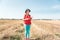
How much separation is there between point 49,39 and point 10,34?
2205 millimetres

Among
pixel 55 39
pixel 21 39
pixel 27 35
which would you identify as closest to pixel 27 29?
pixel 27 35

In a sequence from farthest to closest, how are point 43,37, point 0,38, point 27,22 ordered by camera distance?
1. point 43,37
2. point 0,38
3. point 27,22

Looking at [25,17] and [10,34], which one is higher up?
[25,17]

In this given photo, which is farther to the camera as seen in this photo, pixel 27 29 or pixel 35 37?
pixel 35 37

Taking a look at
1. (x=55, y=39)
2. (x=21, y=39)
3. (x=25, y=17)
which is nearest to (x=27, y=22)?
(x=25, y=17)

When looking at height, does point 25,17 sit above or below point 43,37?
above

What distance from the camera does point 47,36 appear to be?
1562 centimetres

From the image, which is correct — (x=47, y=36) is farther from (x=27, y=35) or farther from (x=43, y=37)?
(x=27, y=35)

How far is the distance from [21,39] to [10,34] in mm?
863

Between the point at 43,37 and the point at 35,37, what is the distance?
500 millimetres

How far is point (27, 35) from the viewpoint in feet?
42.6

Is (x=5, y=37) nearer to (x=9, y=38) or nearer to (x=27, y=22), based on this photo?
(x=9, y=38)

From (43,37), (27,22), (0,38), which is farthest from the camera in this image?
(43,37)

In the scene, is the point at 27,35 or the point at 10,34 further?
the point at 10,34
